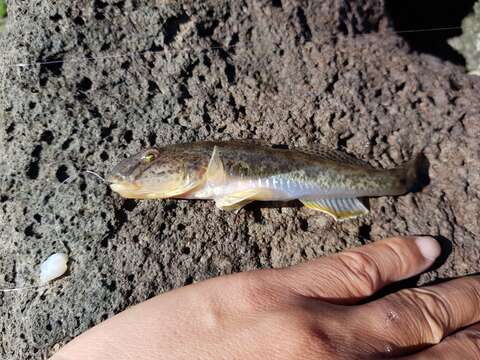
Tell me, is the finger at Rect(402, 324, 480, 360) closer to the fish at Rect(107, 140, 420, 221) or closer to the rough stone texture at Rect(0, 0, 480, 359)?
the rough stone texture at Rect(0, 0, 480, 359)

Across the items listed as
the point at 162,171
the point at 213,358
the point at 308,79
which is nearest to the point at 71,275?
the point at 162,171

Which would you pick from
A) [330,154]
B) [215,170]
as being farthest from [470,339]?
Answer: [215,170]

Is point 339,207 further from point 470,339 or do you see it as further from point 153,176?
point 153,176

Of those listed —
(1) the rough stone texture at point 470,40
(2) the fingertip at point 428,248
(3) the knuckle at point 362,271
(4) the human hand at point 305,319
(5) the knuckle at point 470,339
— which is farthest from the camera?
(1) the rough stone texture at point 470,40

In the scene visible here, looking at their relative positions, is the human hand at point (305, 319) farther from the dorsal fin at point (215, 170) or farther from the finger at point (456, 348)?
the dorsal fin at point (215, 170)

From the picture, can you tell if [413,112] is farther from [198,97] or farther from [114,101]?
[114,101]

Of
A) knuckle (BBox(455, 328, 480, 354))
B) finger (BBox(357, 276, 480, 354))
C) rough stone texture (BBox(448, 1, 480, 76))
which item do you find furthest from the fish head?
rough stone texture (BBox(448, 1, 480, 76))

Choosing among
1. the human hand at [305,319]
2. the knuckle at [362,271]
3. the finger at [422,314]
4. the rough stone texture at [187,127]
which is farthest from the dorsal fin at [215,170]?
the finger at [422,314]
